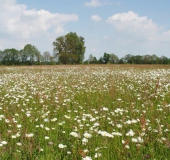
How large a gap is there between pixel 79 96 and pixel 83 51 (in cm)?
7417

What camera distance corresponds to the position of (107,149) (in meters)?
3.45

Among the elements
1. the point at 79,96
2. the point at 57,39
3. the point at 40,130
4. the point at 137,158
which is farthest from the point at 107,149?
the point at 57,39

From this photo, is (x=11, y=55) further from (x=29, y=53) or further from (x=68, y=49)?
(x=68, y=49)

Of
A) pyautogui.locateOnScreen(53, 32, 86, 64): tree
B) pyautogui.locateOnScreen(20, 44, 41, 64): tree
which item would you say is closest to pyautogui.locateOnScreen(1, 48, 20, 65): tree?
pyautogui.locateOnScreen(20, 44, 41, 64): tree

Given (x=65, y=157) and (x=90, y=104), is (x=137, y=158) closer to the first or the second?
(x=65, y=157)

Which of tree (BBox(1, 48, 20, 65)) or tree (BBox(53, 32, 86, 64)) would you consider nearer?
tree (BBox(53, 32, 86, 64))

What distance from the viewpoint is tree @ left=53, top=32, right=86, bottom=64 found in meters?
75.9

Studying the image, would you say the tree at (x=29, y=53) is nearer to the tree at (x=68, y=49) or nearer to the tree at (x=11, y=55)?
the tree at (x=11, y=55)

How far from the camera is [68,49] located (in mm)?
77438

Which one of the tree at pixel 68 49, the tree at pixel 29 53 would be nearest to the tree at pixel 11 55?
the tree at pixel 29 53

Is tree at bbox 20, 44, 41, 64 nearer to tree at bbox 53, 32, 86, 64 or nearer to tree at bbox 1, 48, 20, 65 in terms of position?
tree at bbox 1, 48, 20, 65

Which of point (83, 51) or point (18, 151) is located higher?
point (83, 51)

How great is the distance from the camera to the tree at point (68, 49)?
7594 cm

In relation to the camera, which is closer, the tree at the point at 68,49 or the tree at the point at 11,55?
the tree at the point at 68,49
